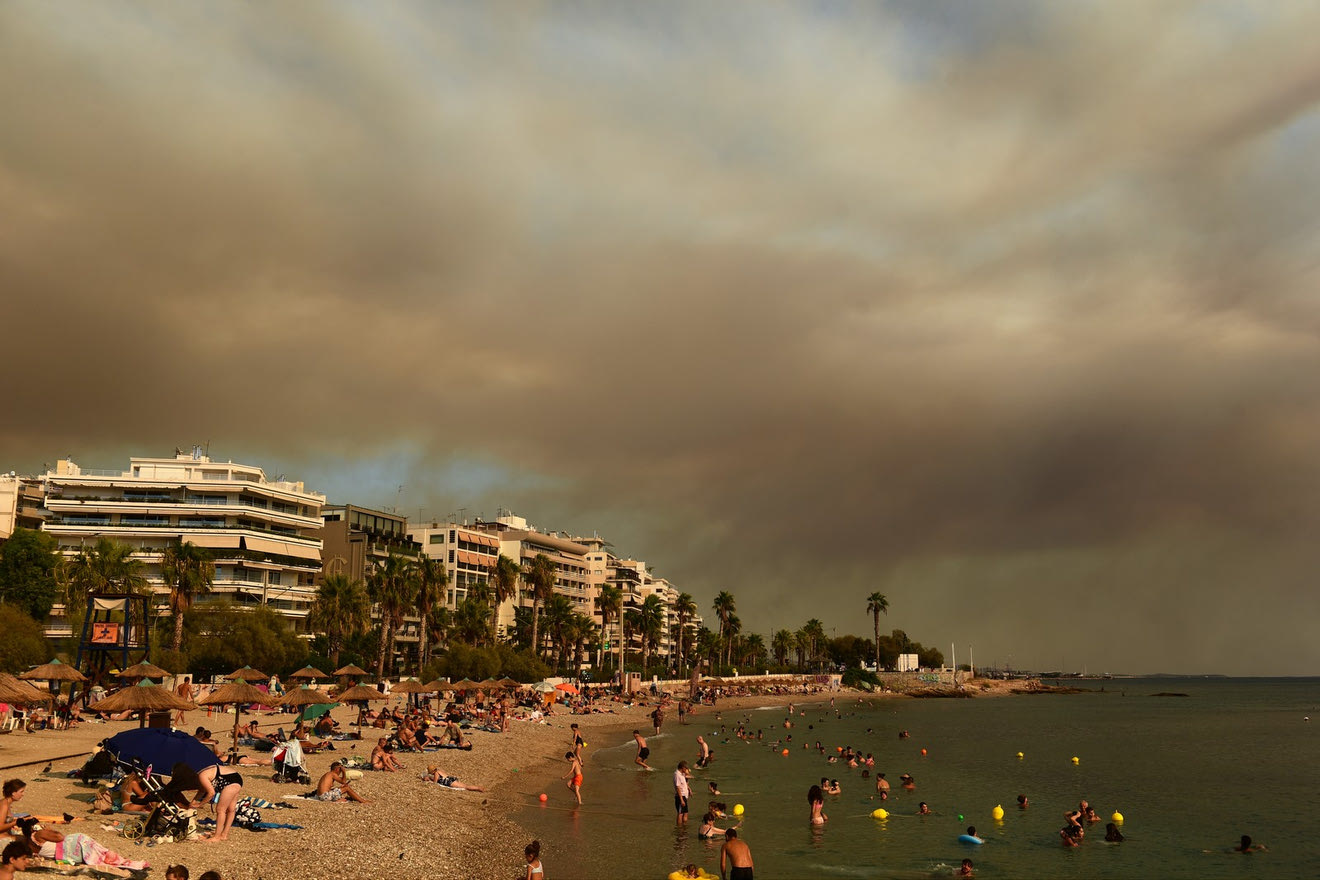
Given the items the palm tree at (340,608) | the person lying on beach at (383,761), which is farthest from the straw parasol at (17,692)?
the palm tree at (340,608)

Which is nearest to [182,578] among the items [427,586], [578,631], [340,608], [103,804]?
[340,608]

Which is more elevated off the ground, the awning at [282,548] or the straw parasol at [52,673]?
the awning at [282,548]

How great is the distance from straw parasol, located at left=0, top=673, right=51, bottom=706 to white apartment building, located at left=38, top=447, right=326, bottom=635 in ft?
208

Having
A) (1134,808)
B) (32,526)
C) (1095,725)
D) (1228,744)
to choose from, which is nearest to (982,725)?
(1095,725)

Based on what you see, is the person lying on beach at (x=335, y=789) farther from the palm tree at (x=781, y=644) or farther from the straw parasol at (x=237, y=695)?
the palm tree at (x=781, y=644)

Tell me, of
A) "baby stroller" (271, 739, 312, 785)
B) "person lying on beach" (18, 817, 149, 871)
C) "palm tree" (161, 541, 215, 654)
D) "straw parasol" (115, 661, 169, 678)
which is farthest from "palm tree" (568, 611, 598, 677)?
"person lying on beach" (18, 817, 149, 871)

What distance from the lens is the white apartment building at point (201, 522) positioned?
87.2m

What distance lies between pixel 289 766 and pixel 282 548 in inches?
2701

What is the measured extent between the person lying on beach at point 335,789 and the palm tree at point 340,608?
51.0m

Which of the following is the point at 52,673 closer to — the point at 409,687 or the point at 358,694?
the point at 358,694

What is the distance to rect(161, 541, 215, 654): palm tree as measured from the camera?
63.8 meters

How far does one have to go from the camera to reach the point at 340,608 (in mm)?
76438

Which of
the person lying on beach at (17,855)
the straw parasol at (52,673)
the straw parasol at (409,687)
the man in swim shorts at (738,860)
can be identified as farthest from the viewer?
the straw parasol at (409,687)

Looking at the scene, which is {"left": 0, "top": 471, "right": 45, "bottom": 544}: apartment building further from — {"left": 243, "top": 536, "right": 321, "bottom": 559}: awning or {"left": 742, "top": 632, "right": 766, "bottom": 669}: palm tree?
{"left": 742, "top": 632, "right": 766, "bottom": 669}: palm tree
